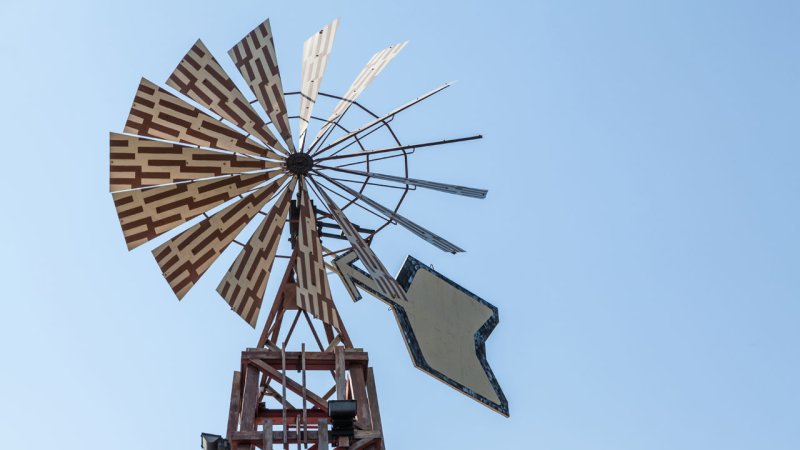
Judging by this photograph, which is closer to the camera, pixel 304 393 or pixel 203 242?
pixel 304 393

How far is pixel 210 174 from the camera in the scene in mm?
8664

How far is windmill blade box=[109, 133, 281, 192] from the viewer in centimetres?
827

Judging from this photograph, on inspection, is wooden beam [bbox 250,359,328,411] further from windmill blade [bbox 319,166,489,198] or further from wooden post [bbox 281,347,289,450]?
windmill blade [bbox 319,166,489,198]

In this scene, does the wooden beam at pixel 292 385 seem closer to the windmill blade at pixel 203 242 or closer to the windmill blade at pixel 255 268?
the windmill blade at pixel 255 268

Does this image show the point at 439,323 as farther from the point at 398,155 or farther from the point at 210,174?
the point at 210,174

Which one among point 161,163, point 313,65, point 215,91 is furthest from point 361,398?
point 313,65

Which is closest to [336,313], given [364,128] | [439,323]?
[439,323]

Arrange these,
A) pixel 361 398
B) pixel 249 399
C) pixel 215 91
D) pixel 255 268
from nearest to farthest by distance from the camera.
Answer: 1. pixel 249 399
2. pixel 361 398
3. pixel 255 268
4. pixel 215 91

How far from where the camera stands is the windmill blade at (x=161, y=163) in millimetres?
8266

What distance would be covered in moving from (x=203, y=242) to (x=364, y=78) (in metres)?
2.52

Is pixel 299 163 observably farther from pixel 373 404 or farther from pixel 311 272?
pixel 373 404

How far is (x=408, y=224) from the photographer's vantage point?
31.0 ft

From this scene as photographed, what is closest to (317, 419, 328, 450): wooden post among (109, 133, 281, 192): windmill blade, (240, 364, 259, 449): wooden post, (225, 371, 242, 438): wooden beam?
(240, 364, 259, 449): wooden post

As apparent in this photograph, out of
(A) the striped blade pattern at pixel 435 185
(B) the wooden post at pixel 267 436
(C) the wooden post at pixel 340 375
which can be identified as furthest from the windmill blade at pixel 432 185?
(B) the wooden post at pixel 267 436
